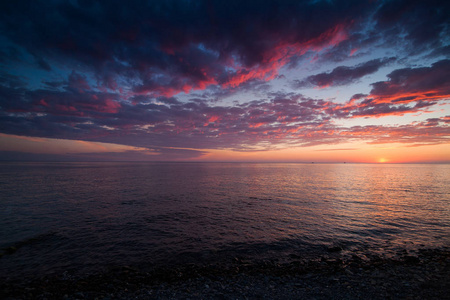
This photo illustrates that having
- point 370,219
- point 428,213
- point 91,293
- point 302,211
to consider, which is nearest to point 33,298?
point 91,293

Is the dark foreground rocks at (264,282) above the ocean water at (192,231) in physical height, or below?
above

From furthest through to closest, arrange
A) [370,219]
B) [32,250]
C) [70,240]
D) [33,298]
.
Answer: [370,219] → [70,240] → [32,250] → [33,298]

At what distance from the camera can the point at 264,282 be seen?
40.4 ft

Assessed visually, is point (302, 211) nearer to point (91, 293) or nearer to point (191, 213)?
point (191, 213)

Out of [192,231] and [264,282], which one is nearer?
[264,282]

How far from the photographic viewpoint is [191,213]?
1190 inches

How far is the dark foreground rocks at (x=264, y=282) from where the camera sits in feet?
35.8

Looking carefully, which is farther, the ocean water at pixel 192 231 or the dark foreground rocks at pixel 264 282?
the ocean water at pixel 192 231

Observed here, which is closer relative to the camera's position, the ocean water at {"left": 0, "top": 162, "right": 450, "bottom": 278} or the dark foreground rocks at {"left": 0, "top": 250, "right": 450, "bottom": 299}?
the dark foreground rocks at {"left": 0, "top": 250, "right": 450, "bottom": 299}

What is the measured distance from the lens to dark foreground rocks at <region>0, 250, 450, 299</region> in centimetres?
1090

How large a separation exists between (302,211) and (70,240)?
31.2m

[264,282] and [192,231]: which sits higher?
[264,282]

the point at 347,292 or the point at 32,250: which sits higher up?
the point at 347,292

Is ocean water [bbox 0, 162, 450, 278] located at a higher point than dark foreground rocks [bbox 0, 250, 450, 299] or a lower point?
lower
